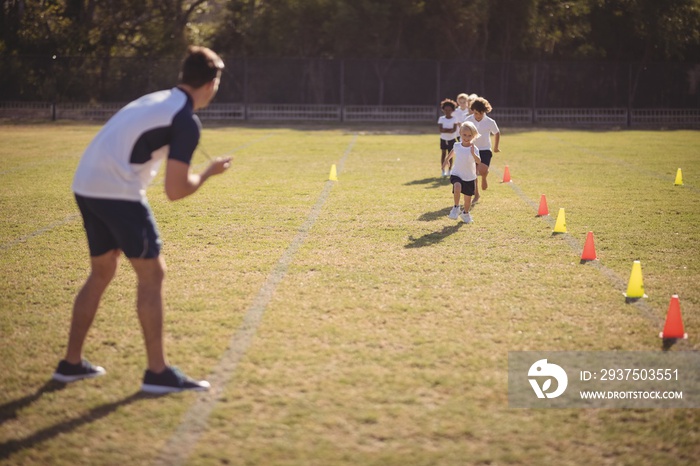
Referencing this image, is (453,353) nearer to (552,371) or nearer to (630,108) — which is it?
(552,371)

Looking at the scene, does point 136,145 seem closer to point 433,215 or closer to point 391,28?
point 433,215

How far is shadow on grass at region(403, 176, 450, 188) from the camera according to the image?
1438 centimetres

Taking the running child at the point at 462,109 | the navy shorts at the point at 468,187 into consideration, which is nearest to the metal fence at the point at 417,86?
the running child at the point at 462,109

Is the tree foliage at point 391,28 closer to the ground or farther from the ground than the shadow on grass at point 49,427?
farther from the ground

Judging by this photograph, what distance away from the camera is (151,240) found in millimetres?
4516

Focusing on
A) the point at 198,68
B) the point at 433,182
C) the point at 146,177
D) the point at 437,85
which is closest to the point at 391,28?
the point at 437,85

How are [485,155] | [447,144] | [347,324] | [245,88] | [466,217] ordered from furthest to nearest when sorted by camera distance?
1. [245,88]
2. [447,144]
3. [485,155]
4. [466,217]
5. [347,324]

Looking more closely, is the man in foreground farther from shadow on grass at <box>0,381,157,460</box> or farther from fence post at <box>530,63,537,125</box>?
fence post at <box>530,63,537,125</box>

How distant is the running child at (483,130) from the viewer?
492 inches

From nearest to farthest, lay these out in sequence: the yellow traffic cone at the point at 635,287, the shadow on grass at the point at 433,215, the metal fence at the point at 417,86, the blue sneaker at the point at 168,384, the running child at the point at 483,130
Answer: the blue sneaker at the point at 168,384, the yellow traffic cone at the point at 635,287, the shadow on grass at the point at 433,215, the running child at the point at 483,130, the metal fence at the point at 417,86

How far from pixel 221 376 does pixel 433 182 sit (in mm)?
10480

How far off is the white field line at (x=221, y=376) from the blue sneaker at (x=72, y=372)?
0.81 m
